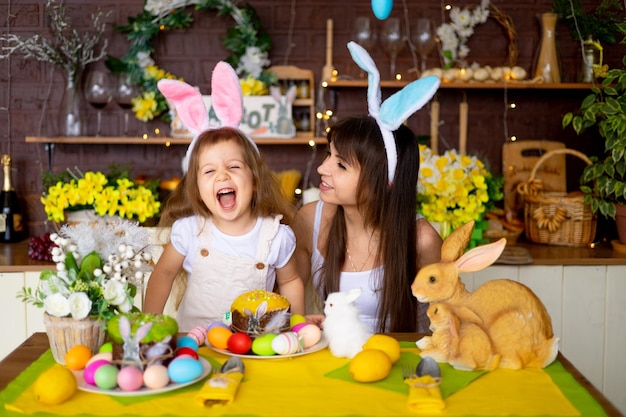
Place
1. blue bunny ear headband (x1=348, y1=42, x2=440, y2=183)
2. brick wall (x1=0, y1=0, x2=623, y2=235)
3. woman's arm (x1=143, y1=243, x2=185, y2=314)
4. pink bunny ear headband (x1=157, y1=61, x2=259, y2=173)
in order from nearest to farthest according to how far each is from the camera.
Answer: blue bunny ear headband (x1=348, y1=42, x2=440, y2=183)
pink bunny ear headband (x1=157, y1=61, x2=259, y2=173)
woman's arm (x1=143, y1=243, x2=185, y2=314)
brick wall (x1=0, y1=0, x2=623, y2=235)

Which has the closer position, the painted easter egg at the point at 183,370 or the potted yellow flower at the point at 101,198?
the painted easter egg at the point at 183,370

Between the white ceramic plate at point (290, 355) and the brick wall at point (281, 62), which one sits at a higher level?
the brick wall at point (281, 62)

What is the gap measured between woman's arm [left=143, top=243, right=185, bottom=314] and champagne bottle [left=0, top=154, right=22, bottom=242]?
55.3 inches

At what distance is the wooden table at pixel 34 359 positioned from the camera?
1.22 m

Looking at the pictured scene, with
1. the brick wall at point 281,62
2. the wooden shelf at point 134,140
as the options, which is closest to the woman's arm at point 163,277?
the wooden shelf at point 134,140

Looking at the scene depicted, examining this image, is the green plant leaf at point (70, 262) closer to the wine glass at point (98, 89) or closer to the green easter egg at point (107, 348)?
the green easter egg at point (107, 348)

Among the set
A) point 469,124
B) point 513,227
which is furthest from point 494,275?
point 469,124

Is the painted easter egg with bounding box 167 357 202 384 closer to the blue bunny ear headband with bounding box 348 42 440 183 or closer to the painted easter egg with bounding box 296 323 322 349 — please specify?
the painted easter egg with bounding box 296 323 322 349

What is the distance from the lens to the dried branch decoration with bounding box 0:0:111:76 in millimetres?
3156

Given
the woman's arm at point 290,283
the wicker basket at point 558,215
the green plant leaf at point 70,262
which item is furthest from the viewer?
the wicker basket at point 558,215

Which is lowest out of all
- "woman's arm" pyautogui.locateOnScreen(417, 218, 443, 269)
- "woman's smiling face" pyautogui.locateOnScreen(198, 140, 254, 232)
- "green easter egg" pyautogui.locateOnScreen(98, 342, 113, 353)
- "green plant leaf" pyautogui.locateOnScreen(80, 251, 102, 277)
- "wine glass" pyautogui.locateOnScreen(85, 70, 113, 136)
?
"green easter egg" pyautogui.locateOnScreen(98, 342, 113, 353)

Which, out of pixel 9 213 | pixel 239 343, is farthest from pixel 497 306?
pixel 9 213

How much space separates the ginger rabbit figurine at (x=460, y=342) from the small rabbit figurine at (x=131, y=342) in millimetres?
512

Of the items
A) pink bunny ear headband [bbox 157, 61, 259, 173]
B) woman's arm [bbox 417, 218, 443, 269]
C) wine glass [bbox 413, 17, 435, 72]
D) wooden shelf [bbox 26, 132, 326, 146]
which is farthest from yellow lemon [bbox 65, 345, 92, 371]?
wine glass [bbox 413, 17, 435, 72]
